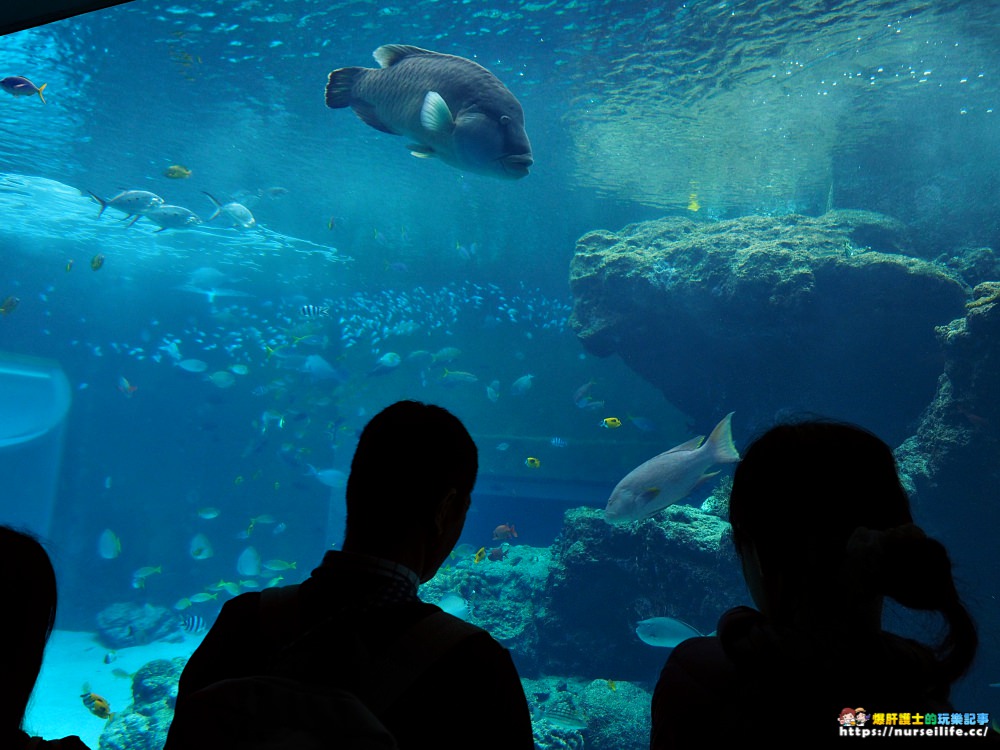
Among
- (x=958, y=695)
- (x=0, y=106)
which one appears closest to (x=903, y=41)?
(x=958, y=695)

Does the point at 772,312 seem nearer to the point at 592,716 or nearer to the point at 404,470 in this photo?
the point at 592,716

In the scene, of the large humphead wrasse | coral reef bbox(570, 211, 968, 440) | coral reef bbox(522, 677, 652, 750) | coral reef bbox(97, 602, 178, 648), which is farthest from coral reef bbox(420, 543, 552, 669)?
coral reef bbox(97, 602, 178, 648)

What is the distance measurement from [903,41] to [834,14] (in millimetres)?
2636

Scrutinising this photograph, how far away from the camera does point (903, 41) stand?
12953 mm

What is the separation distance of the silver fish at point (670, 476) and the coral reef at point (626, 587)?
3.46 metres

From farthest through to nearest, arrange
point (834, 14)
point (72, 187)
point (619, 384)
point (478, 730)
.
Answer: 1. point (619, 384)
2. point (72, 187)
3. point (834, 14)
4. point (478, 730)

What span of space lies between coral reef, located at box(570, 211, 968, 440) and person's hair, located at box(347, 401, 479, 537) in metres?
12.2

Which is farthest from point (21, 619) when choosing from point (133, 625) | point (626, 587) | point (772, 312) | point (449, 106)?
point (133, 625)

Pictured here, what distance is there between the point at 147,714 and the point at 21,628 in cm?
1349

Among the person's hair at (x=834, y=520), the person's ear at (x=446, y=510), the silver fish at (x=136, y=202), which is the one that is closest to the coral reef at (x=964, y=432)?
the person's hair at (x=834, y=520)

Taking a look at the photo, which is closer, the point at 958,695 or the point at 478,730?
the point at 478,730

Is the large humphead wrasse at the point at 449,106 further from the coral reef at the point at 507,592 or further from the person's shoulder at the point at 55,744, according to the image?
the coral reef at the point at 507,592

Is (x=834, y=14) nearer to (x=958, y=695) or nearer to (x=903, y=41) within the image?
(x=903, y=41)

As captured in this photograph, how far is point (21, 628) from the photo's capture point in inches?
48.9
